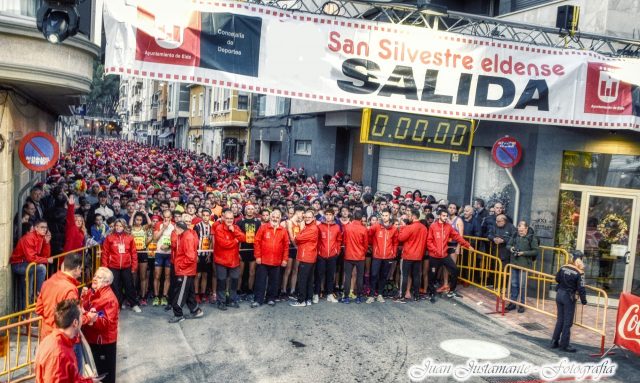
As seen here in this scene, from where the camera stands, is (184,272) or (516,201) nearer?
(184,272)

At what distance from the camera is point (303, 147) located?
1001 inches

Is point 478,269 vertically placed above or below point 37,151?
below

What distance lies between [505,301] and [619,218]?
3491mm

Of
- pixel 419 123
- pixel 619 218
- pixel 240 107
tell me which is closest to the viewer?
pixel 419 123

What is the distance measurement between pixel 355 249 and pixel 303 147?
49.0 feet

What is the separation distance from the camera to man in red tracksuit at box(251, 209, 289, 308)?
406 inches

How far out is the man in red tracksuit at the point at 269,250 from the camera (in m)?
10.3

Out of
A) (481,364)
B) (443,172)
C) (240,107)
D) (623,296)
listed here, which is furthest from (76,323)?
(240,107)

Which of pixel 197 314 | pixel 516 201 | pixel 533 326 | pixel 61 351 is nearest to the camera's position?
pixel 61 351

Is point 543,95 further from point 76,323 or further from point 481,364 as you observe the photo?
point 76,323

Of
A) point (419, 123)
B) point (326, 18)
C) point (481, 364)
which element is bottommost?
point (481, 364)

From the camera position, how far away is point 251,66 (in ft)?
27.7

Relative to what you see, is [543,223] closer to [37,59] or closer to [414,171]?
[414,171]

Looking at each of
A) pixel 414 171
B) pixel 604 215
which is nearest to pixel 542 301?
pixel 604 215
